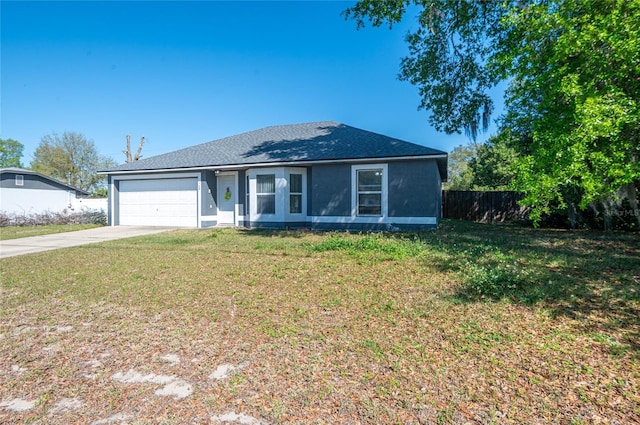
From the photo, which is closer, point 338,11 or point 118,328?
point 118,328

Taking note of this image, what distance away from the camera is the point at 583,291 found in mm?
4836

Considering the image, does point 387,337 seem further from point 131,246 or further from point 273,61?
point 273,61

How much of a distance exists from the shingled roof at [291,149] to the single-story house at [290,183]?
0.15 ft

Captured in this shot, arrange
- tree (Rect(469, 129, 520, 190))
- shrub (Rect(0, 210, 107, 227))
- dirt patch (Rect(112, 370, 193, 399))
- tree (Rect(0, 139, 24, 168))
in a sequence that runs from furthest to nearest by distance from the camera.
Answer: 1. tree (Rect(0, 139, 24, 168))
2. tree (Rect(469, 129, 520, 190))
3. shrub (Rect(0, 210, 107, 227))
4. dirt patch (Rect(112, 370, 193, 399))

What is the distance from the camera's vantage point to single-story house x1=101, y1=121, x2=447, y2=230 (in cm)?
1236

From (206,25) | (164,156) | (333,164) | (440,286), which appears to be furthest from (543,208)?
(164,156)

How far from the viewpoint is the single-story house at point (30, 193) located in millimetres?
20500

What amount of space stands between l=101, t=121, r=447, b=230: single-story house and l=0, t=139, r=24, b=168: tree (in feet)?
169

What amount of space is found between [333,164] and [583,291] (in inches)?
373

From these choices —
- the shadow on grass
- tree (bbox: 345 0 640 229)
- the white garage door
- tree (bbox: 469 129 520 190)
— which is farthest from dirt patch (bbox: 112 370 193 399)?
tree (bbox: 469 129 520 190)

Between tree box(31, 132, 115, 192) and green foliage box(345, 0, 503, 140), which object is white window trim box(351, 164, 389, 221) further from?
tree box(31, 132, 115, 192)

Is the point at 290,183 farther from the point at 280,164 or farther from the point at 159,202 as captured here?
the point at 159,202

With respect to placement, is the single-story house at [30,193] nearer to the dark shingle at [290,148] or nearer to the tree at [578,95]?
the dark shingle at [290,148]

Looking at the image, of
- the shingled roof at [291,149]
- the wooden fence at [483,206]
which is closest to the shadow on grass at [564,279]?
the shingled roof at [291,149]
